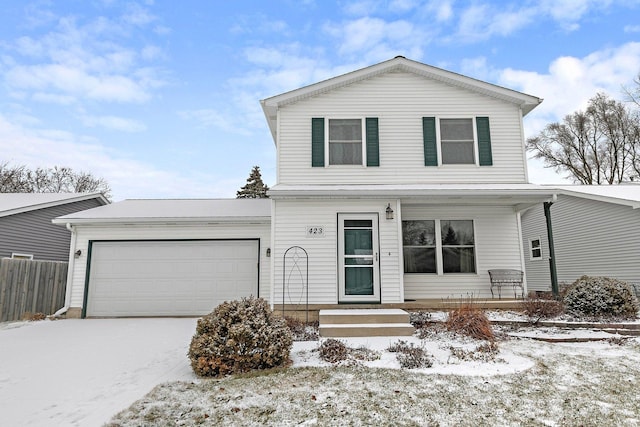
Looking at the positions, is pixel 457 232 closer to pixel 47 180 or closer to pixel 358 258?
pixel 358 258

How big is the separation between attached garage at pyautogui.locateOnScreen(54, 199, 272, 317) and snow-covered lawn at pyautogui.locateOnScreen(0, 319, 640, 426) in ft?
14.4

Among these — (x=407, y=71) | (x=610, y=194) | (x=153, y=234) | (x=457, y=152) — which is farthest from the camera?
(x=610, y=194)

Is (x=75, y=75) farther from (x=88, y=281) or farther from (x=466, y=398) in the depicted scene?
(x=466, y=398)

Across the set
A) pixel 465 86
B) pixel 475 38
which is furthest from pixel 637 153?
pixel 465 86

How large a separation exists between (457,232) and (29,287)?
12.0 metres

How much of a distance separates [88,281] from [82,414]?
27.3 feet

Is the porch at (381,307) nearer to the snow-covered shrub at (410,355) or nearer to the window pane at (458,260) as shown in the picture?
the window pane at (458,260)

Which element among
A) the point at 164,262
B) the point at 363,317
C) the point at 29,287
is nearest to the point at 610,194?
the point at 363,317

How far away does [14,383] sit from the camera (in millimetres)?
4691

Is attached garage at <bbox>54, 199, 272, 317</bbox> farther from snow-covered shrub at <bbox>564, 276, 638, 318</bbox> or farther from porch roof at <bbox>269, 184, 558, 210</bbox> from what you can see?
snow-covered shrub at <bbox>564, 276, 638, 318</bbox>

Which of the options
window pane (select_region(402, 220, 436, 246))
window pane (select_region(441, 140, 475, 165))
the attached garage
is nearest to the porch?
window pane (select_region(402, 220, 436, 246))

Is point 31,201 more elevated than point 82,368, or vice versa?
point 31,201

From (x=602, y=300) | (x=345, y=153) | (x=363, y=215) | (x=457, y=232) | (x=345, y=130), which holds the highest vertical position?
(x=345, y=130)

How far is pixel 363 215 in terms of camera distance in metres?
8.94
